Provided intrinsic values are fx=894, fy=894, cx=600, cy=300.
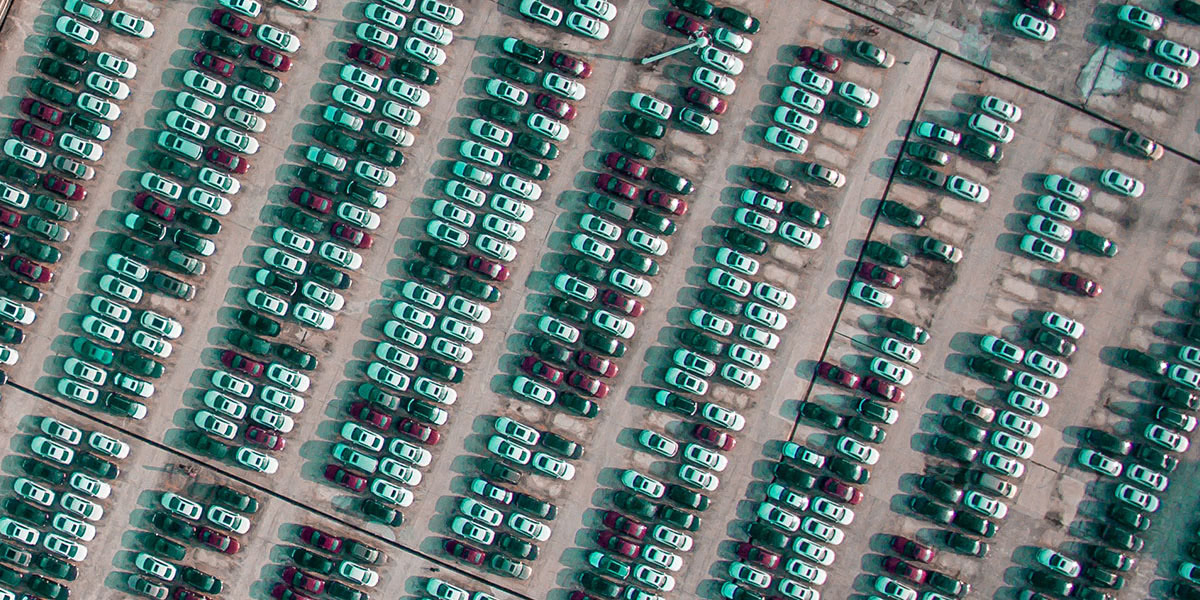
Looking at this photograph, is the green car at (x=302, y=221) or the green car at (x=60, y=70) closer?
the green car at (x=302, y=221)

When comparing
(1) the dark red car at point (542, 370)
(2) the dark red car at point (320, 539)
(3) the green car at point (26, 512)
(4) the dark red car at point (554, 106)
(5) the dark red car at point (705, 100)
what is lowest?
(3) the green car at point (26, 512)

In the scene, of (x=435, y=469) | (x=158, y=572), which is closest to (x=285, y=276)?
(x=435, y=469)

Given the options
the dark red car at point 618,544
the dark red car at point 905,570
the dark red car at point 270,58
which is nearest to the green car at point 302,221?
the dark red car at point 270,58

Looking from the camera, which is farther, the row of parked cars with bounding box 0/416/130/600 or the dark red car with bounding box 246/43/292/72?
the dark red car with bounding box 246/43/292/72

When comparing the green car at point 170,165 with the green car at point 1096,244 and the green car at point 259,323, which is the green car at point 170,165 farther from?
the green car at point 1096,244

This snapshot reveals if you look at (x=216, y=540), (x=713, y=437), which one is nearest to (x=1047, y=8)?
(x=713, y=437)

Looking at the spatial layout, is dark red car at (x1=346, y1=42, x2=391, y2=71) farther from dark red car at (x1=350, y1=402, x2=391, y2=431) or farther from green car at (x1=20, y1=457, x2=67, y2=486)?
green car at (x1=20, y1=457, x2=67, y2=486)

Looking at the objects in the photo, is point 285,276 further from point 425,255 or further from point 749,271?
point 749,271

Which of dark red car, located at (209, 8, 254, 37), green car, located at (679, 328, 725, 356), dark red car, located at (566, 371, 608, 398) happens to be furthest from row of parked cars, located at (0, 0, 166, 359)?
green car, located at (679, 328, 725, 356)
